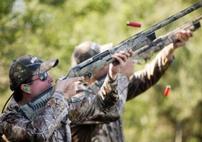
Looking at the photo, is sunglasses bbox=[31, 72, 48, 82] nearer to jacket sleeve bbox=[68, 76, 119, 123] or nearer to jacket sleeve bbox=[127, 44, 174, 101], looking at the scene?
jacket sleeve bbox=[68, 76, 119, 123]

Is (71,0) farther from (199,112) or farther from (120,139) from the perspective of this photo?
(120,139)

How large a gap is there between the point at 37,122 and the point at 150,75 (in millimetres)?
3900

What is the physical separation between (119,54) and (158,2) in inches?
1157

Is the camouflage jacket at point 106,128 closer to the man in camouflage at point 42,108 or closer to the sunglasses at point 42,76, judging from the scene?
the man in camouflage at point 42,108

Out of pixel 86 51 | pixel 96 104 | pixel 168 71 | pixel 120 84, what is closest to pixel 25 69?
pixel 96 104

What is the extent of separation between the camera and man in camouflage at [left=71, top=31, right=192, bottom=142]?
1157 centimetres

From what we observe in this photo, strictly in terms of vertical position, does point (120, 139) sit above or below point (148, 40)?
below

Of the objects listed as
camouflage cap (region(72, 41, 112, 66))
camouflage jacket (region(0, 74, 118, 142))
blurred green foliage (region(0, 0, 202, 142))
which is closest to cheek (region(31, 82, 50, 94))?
camouflage jacket (region(0, 74, 118, 142))

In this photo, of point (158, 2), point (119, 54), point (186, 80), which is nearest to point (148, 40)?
point (119, 54)

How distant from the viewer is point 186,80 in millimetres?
37219

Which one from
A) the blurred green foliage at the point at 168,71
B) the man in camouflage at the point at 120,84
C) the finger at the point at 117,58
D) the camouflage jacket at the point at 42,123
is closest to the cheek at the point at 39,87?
the camouflage jacket at the point at 42,123

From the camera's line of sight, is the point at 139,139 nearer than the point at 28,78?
No

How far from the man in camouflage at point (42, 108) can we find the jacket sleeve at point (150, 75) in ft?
8.12

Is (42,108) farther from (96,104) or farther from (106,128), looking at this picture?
(106,128)
